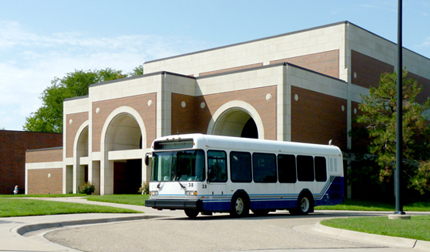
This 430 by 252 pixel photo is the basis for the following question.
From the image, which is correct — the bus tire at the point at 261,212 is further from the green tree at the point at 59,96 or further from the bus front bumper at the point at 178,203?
the green tree at the point at 59,96

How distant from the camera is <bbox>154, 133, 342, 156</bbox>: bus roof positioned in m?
18.2

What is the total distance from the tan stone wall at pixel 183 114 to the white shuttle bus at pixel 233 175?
1521 centimetres

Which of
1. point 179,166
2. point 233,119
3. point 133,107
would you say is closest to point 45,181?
point 133,107

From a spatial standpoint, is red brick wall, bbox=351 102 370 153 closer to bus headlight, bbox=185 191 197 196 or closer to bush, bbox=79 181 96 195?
bush, bbox=79 181 96 195

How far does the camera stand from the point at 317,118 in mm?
35125

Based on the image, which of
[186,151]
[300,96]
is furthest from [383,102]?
[186,151]

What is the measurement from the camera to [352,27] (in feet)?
128

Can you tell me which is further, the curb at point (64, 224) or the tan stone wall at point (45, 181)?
the tan stone wall at point (45, 181)

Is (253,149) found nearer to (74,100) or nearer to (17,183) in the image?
(74,100)

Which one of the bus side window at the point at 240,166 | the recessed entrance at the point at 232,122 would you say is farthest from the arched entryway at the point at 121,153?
the bus side window at the point at 240,166

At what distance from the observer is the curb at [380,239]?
11.2m

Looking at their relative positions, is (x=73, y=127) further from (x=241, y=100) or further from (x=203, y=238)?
(x=203, y=238)

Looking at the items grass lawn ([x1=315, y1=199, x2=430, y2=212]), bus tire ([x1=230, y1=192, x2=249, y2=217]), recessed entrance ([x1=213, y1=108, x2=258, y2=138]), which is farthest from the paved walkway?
recessed entrance ([x1=213, y1=108, x2=258, y2=138])

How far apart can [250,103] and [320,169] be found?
1257 centimetres
